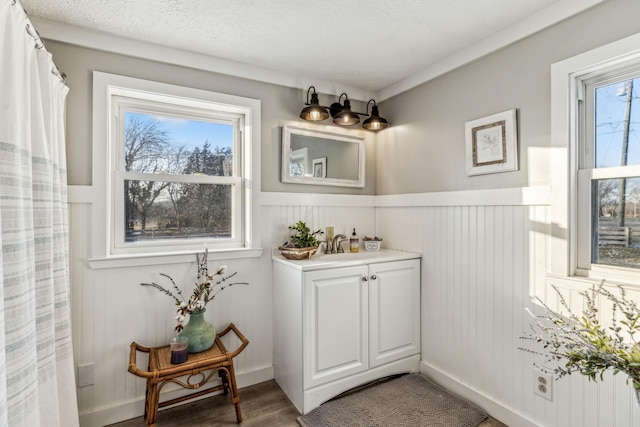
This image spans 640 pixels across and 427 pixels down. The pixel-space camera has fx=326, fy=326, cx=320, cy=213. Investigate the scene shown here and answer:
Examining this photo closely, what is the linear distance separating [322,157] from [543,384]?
199cm

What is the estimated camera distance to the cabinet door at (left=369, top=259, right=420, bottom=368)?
7.30 ft

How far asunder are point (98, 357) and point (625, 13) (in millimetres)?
3165

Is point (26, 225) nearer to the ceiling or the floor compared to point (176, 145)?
nearer to the floor

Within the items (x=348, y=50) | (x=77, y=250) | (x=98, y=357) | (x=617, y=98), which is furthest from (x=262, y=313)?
(x=617, y=98)

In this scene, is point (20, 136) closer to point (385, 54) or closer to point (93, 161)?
point (93, 161)

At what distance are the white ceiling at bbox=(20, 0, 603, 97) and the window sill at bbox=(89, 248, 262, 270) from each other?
4.13 feet

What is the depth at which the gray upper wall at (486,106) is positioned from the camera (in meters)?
1.57

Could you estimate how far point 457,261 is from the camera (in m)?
2.16

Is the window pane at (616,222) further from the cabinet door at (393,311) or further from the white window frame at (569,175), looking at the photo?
the cabinet door at (393,311)

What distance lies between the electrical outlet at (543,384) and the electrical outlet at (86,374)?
245 cm

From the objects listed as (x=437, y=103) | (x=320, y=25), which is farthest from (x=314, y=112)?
(x=437, y=103)

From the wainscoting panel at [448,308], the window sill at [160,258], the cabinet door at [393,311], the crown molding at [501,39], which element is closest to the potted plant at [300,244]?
the wainscoting panel at [448,308]

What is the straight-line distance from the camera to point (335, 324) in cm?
208

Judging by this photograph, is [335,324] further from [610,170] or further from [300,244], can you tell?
[610,170]
